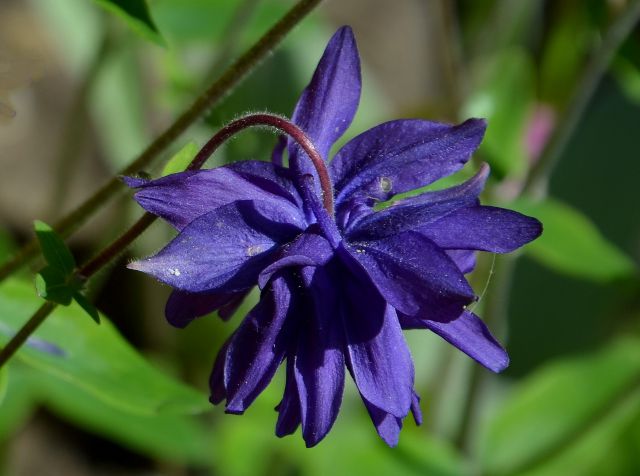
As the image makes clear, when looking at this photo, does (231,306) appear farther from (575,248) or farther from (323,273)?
(575,248)

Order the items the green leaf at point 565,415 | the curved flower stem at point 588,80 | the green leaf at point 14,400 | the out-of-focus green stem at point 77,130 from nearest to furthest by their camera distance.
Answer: the curved flower stem at point 588,80
the green leaf at point 14,400
the out-of-focus green stem at point 77,130
the green leaf at point 565,415

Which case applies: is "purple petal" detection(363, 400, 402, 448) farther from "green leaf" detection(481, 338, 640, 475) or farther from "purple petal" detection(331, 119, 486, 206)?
"green leaf" detection(481, 338, 640, 475)

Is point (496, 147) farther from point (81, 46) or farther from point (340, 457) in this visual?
point (81, 46)

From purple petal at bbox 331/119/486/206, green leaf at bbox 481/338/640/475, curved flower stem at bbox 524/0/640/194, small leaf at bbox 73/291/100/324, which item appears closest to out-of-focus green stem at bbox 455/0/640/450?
curved flower stem at bbox 524/0/640/194

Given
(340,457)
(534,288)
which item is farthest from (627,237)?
(340,457)

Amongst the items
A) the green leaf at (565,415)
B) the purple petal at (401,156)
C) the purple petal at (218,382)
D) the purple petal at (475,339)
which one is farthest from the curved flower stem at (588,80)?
the purple petal at (218,382)

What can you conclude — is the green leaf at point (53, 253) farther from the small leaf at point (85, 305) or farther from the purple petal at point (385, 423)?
the purple petal at point (385, 423)
